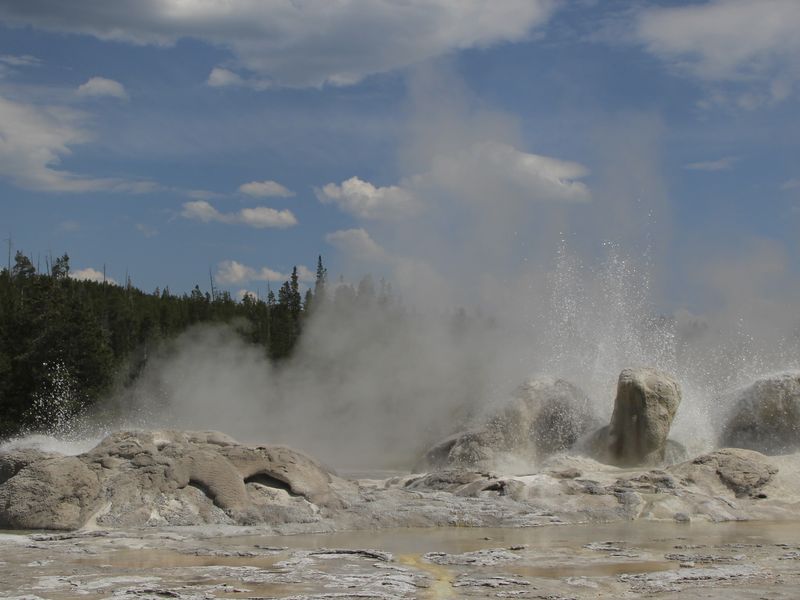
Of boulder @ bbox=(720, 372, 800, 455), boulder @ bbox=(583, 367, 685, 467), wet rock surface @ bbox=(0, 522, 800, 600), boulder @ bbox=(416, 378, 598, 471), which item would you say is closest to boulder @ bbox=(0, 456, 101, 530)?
wet rock surface @ bbox=(0, 522, 800, 600)

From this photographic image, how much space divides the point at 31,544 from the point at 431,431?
14.0m

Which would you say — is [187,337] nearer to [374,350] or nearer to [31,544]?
[374,350]

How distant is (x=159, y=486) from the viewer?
1056cm

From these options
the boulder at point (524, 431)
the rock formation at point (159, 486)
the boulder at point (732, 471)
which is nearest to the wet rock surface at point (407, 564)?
the rock formation at point (159, 486)

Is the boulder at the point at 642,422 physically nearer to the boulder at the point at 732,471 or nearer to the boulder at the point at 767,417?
the boulder at the point at 767,417

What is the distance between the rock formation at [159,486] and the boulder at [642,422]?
18.2ft

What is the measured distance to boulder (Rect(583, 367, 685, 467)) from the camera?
15.0 meters

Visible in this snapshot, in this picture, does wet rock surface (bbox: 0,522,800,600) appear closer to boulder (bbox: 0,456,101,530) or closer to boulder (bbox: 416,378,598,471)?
boulder (bbox: 0,456,101,530)

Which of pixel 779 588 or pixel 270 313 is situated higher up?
pixel 270 313

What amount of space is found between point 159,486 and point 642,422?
24.9ft

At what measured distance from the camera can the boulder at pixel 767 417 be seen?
16141mm

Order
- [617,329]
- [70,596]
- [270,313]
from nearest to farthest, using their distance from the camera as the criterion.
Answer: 1. [70,596]
2. [617,329]
3. [270,313]

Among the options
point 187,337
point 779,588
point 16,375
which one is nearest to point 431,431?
point 16,375

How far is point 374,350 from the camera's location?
98.5 feet
